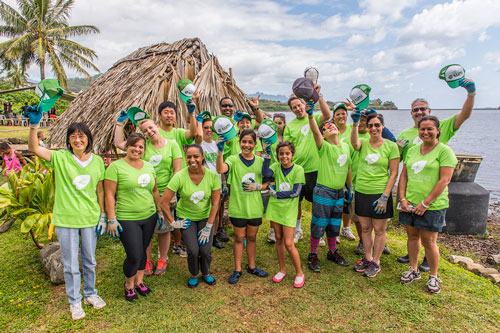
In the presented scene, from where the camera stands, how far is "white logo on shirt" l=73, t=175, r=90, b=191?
3221 millimetres

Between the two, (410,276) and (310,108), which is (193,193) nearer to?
(310,108)

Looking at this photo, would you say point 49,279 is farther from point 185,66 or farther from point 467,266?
point 467,266

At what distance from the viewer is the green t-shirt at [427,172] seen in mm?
3721

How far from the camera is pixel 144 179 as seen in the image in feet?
11.7

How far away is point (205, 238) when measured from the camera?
3.83m

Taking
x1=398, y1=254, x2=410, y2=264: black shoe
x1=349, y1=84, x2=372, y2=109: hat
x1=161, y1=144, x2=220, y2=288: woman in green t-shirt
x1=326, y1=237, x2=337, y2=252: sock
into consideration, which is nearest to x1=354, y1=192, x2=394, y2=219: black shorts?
x1=326, y1=237, x2=337, y2=252: sock

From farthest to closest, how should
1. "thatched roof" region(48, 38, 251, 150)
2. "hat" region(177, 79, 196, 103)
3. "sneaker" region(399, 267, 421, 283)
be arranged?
"thatched roof" region(48, 38, 251, 150) → "hat" region(177, 79, 196, 103) → "sneaker" region(399, 267, 421, 283)

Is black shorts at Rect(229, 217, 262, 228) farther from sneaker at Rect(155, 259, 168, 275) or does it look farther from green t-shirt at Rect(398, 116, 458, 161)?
green t-shirt at Rect(398, 116, 458, 161)

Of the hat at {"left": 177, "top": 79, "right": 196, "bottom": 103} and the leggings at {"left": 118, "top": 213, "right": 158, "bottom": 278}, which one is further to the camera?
the hat at {"left": 177, "top": 79, "right": 196, "bottom": 103}

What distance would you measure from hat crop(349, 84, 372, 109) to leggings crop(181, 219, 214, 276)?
2605mm

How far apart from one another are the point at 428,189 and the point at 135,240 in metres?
3.64

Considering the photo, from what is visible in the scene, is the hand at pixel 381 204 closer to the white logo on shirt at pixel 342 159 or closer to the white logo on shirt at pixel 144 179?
the white logo on shirt at pixel 342 159

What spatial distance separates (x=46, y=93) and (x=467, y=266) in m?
6.50

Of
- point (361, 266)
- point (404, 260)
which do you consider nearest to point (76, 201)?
point (361, 266)
